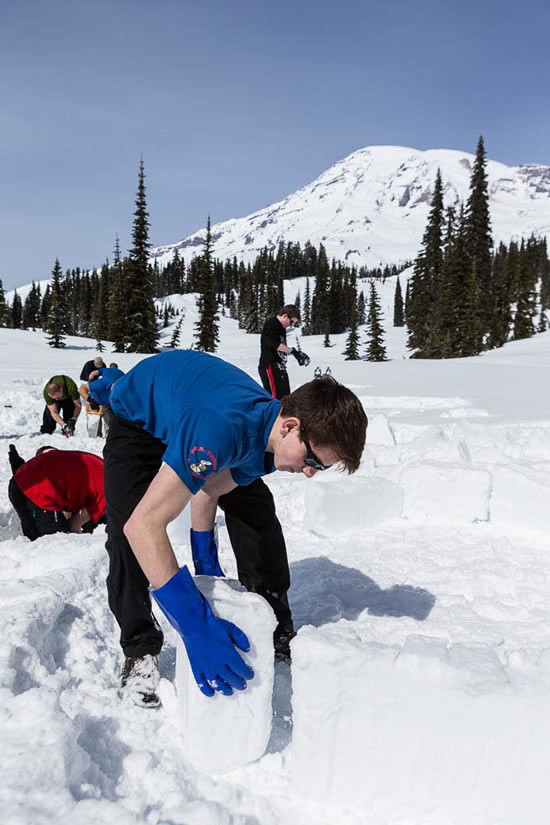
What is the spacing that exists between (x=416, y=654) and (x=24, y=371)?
50.9 feet

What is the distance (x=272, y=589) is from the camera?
2.55m

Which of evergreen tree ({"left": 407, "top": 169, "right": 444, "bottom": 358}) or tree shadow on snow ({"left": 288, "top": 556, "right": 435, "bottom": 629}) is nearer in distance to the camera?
tree shadow on snow ({"left": 288, "top": 556, "right": 435, "bottom": 629})

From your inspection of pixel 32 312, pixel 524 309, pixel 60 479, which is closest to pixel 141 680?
pixel 60 479

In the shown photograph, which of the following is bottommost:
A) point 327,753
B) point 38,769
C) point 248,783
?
point 248,783

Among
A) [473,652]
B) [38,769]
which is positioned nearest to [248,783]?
[38,769]

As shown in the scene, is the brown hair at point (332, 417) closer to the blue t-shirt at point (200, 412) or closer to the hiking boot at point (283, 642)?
the blue t-shirt at point (200, 412)

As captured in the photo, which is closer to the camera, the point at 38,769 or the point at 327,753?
the point at 38,769

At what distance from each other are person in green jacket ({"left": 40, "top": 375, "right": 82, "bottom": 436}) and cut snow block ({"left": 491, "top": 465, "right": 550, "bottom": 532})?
6.44 m

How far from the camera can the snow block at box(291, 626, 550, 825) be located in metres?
1.67

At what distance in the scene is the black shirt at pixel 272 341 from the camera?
26.3 ft

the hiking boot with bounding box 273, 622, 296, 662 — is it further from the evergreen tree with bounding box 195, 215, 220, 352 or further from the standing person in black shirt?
the evergreen tree with bounding box 195, 215, 220, 352

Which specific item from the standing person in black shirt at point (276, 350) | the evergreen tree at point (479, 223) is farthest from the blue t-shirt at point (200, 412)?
the evergreen tree at point (479, 223)

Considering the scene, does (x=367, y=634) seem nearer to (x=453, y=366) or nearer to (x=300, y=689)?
(x=300, y=689)

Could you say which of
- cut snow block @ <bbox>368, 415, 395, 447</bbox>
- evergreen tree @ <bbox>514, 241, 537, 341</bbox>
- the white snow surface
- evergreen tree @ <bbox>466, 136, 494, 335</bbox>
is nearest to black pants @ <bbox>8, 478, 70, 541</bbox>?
the white snow surface
